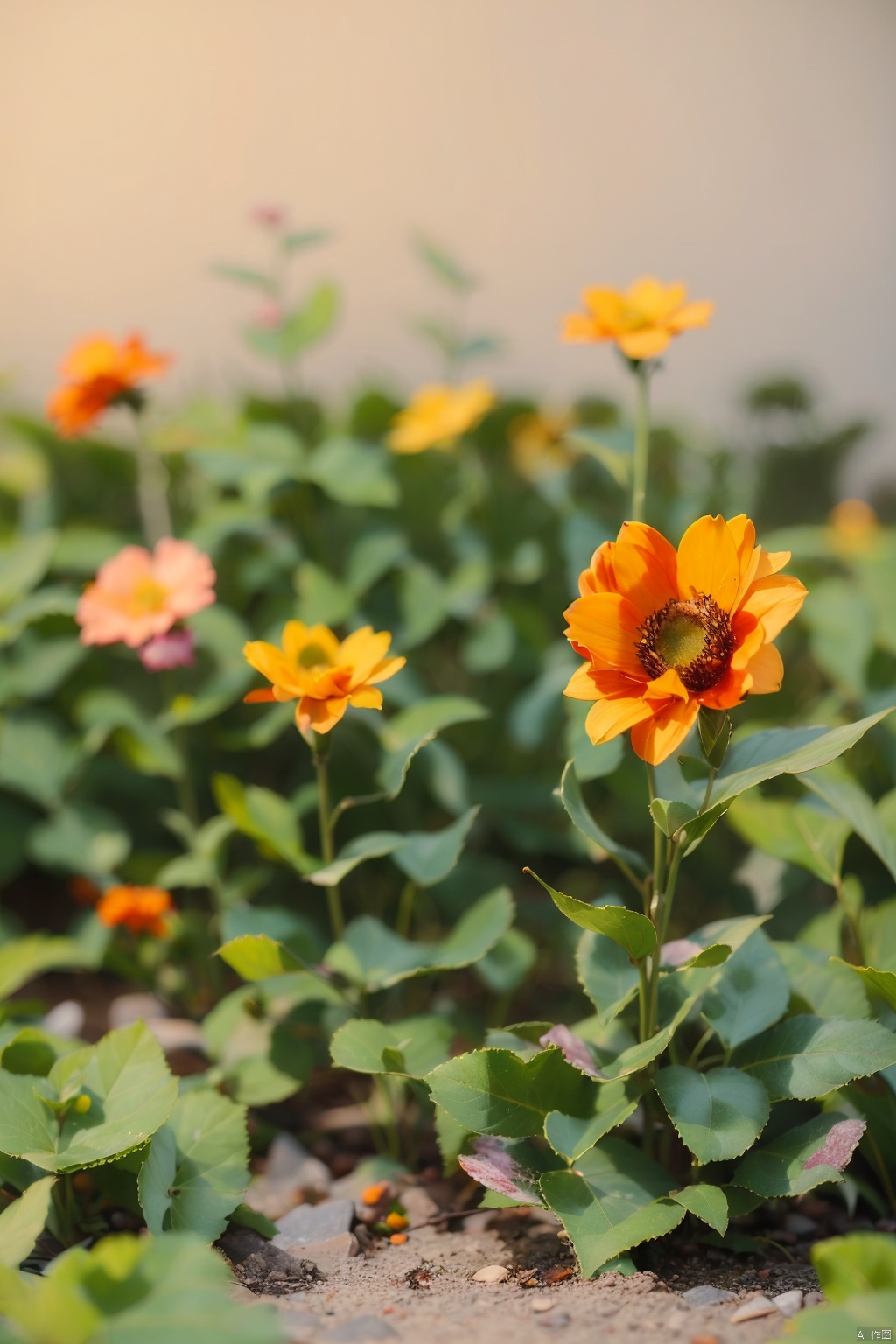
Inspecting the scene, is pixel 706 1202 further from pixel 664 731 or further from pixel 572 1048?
pixel 664 731

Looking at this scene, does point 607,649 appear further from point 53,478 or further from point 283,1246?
point 53,478

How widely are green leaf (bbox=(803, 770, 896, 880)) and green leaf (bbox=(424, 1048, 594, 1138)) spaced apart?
0.30m

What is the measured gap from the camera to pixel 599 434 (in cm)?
114

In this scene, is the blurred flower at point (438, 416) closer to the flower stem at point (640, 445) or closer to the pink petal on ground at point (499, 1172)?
→ the flower stem at point (640, 445)

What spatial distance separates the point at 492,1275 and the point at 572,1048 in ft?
0.54

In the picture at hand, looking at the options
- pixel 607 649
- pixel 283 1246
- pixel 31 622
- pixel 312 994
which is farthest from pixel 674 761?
pixel 31 622

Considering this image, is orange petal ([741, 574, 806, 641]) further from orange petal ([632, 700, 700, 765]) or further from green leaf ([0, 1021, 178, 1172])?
green leaf ([0, 1021, 178, 1172])

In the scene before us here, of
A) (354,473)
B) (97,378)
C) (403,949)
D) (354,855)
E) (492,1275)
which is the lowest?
(492,1275)

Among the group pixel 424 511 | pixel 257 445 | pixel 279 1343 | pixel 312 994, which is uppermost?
pixel 257 445

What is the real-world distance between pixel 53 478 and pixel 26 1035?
34.3 inches

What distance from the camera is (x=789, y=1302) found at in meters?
0.64

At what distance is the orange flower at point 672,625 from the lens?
62cm

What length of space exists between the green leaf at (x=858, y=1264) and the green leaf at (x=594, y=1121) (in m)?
0.16

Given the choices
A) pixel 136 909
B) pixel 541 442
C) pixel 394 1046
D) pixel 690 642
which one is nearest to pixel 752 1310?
pixel 394 1046
